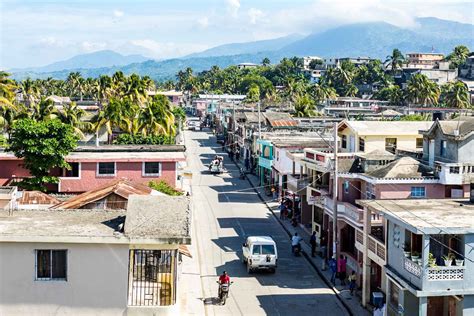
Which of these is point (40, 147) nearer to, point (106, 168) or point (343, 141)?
point (106, 168)

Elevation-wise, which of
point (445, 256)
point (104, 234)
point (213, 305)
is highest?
point (104, 234)

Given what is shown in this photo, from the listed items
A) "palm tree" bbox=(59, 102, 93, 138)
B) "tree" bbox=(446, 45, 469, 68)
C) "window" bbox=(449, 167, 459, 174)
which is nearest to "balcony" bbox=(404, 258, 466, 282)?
"window" bbox=(449, 167, 459, 174)

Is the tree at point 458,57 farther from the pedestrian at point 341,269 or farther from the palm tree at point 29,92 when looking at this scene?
the pedestrian at point 341,269

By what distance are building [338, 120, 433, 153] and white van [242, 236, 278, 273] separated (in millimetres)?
13089

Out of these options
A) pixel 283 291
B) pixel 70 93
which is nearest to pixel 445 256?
pixel 283 291

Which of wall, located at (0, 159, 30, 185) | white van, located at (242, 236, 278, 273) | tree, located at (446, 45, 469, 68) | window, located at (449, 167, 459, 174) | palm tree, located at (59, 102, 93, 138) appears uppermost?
tree, located at (446, 45, 469, 68)

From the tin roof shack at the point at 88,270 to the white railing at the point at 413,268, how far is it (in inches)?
396

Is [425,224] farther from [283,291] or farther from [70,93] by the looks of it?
[70,93]

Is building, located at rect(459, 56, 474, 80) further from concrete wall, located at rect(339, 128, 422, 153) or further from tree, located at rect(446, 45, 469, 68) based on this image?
concrete wall, located at rect(339, 128, 422, 153)

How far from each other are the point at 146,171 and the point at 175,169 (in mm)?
1929

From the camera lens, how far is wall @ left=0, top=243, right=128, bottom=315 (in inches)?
675

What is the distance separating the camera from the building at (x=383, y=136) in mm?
47219

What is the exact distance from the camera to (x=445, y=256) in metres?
24.7

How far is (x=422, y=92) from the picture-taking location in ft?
419
